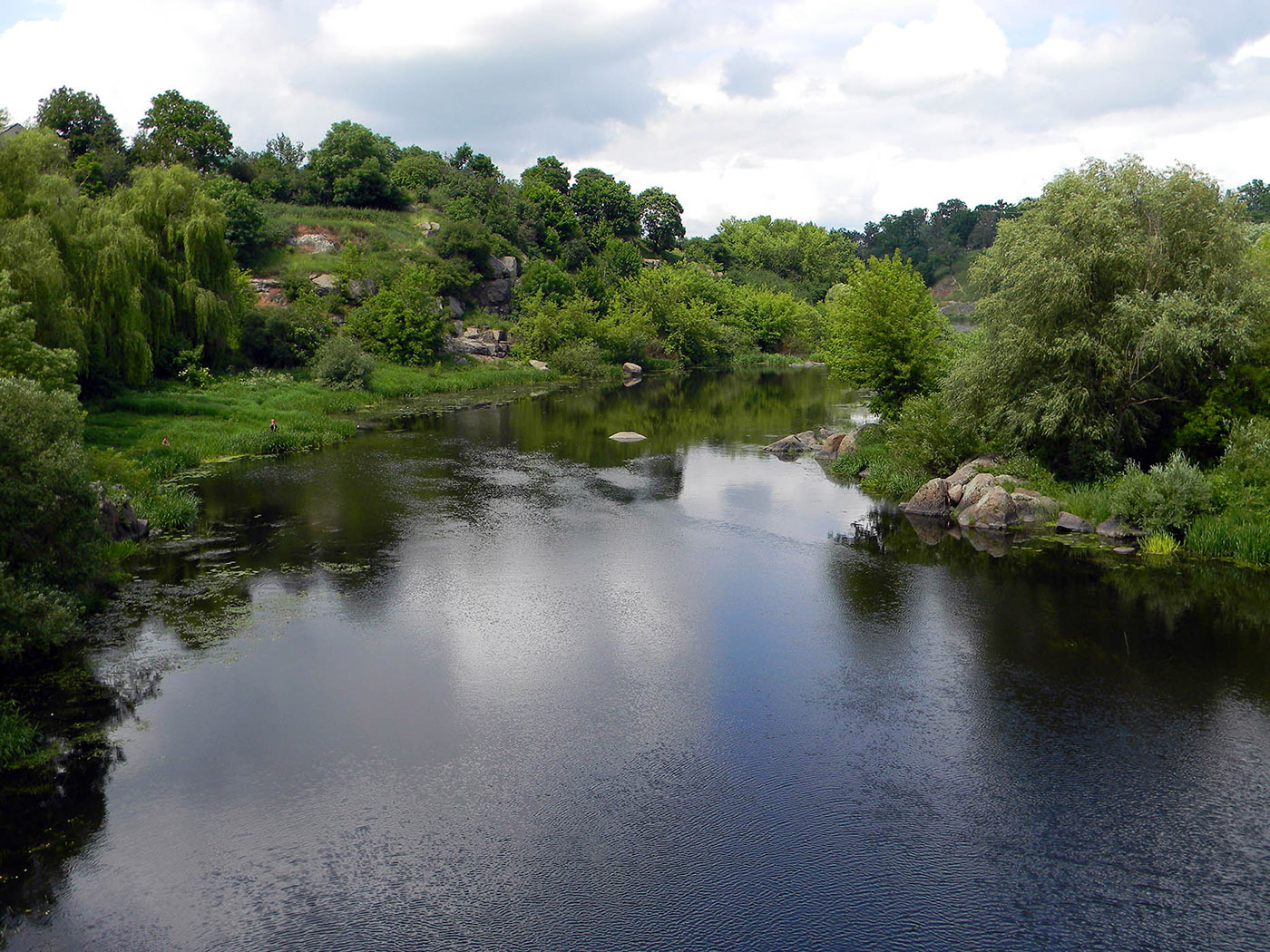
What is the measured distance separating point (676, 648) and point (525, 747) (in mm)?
5481

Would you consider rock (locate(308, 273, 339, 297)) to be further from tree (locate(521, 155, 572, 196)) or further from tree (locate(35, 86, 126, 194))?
tree (locate(521, 155, 572, 196))

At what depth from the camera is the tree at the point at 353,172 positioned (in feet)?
310

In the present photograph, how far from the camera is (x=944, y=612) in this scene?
23.3 metres

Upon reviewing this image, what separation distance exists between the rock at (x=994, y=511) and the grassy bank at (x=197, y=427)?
26441 millimetres

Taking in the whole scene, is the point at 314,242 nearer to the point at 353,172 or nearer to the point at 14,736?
the point at 353,172

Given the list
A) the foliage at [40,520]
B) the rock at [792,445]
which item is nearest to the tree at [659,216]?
the rock at [792,445]

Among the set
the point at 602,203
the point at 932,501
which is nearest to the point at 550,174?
the point at 602,203

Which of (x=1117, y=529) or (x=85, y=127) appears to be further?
(x=85, y=127)

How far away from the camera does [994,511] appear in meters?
30.9

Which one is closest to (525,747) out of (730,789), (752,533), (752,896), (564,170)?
(730,789)

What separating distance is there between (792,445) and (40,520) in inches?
1382

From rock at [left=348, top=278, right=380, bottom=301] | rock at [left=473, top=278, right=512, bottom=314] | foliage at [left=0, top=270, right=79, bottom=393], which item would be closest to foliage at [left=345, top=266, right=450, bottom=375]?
rock at [left=348, top=278, right=380, bottom=301]

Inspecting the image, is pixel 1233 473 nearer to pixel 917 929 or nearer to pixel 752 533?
pixel 752 533

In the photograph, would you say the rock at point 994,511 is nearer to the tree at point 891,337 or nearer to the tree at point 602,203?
the tree at point 891,337
